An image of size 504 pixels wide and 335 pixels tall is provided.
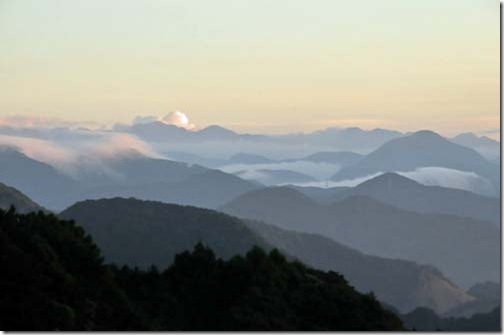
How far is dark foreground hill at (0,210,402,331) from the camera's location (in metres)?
37.6

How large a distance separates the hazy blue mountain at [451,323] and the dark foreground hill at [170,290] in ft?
84.0

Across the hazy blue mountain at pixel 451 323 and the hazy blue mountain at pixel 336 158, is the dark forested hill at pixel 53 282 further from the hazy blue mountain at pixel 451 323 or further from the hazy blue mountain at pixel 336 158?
the hazy blue mountain at pixel 336 158

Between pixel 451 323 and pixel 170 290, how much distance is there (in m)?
99.1

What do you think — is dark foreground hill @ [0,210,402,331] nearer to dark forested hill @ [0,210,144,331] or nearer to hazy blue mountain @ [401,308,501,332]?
dark forested hill @ [0,210,144,331]

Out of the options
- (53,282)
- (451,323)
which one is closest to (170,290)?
(53,282)

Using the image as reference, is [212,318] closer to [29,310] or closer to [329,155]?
[29,310]

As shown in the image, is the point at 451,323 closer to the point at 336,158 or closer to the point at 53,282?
the point at 336,158

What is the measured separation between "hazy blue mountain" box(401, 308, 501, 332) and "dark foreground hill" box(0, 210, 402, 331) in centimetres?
2559

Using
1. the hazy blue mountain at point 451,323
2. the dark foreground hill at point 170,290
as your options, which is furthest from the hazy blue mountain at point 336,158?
the dark foreground hill at point 170,290

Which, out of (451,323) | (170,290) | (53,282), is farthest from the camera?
(451,323)

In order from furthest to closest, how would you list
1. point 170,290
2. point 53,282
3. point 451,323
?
point 451,323 → point 170,290 → point 53,282

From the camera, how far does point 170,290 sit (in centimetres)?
5241

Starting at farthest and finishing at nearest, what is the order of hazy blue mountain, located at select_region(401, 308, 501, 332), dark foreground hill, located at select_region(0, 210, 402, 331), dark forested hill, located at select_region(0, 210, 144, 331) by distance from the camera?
1. hazy blue mountain, located at select_region(401, 308, 501, 332)
2. dark foreground hill, located at select_region(0, 210, 402, 331)
3. dark forested hill, located at select_region(0, 210, 144, 331)

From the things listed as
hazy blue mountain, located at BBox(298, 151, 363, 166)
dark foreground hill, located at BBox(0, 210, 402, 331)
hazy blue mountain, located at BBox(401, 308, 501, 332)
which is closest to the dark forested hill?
dark foreground hill, located at BBox(0, 210, 402, 331)
